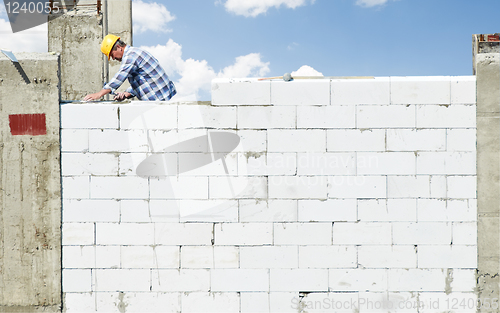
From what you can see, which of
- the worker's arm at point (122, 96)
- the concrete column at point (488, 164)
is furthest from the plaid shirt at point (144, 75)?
the concrete column at point (488, 164)

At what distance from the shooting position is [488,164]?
11.8ft

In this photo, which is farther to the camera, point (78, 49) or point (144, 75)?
point (78, 49)

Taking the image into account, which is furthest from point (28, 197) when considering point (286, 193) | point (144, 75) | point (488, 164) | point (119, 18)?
point (119, 18)

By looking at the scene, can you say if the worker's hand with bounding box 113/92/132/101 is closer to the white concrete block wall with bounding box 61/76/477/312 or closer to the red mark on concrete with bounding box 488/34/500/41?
the white concrete block wall with bounding box 61/76/477/312

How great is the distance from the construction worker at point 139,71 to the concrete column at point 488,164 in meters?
3.90

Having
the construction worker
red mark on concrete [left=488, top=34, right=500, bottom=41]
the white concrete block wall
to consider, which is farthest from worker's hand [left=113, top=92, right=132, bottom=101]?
red mark on concrete [left=488, top=34, right=500, bottom=41]

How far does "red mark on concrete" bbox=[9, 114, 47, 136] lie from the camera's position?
3.64m

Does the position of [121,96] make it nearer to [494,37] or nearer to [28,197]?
[28,197]

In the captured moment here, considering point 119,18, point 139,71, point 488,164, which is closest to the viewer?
point 488,164

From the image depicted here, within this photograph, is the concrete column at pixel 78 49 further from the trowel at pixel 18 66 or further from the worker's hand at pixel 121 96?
the trowel at pixel 18 66

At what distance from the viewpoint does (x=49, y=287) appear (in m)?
3.66

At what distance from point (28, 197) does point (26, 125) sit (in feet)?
2.65

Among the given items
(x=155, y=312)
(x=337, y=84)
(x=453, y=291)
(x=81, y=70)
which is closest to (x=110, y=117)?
(x=155, y=312)

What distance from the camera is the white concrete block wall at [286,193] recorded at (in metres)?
3.60
